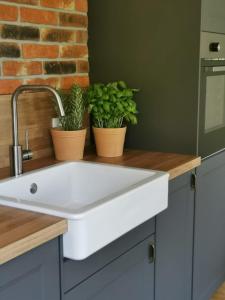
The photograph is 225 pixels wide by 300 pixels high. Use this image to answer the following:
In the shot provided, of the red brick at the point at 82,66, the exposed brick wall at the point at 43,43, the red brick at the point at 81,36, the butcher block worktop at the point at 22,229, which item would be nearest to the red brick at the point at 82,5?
the exposed brick wall at the point at 43,43

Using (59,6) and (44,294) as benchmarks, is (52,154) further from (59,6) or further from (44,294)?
(44,294)

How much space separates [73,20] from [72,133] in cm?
59

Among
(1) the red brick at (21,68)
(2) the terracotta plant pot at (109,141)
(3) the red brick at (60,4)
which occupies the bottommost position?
(2) the terracotta plant pot at (109,141)

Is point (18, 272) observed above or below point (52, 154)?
below

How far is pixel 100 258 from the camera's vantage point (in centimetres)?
143

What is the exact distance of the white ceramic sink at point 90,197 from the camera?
4.05 ft

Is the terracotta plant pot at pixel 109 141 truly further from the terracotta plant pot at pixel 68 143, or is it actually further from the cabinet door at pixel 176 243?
the cabinet door at pixel 176 243

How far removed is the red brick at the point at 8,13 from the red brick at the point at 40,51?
5.0 inches

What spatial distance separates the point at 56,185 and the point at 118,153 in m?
0.39

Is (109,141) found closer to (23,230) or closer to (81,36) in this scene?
(81,36)

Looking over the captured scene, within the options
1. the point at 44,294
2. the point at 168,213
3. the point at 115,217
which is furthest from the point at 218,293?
the point at 44,294

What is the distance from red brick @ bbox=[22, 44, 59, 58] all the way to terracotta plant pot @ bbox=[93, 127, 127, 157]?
1.33 ft

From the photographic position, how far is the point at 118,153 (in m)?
2.06

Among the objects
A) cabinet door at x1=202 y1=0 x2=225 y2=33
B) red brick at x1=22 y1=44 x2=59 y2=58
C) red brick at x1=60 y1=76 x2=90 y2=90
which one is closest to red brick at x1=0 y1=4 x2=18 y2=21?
red brick at x1=22 y1=44 x2=59 y2=58
